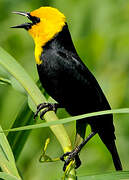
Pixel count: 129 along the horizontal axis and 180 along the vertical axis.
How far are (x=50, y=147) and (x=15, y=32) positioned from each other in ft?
2.87

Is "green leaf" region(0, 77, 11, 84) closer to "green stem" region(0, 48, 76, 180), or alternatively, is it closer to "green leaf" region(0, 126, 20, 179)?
"green stem" region(0, 48, 76, 180)

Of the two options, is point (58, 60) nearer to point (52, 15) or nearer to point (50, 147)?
point (52, 15)

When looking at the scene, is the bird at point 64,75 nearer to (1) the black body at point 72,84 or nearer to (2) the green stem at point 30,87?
(1) the black body at point 72,84

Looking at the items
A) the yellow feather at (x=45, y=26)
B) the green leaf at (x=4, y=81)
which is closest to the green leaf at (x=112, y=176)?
the green leaf at (x=4, y=81)

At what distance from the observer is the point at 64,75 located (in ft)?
6.38

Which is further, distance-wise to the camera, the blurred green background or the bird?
the blurred green background

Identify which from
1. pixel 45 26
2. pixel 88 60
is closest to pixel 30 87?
pixel 45 26

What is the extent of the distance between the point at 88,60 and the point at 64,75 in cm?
83

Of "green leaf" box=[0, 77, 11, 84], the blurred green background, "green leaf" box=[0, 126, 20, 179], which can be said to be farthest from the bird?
"green leaf" box=[0, 126, 20, 179]

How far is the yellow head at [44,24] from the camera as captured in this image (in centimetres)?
198

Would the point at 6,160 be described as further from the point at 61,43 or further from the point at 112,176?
the point at 61,43

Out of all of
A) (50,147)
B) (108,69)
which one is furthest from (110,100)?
(50,147)

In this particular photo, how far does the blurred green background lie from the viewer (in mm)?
2516

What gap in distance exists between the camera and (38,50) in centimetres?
195
